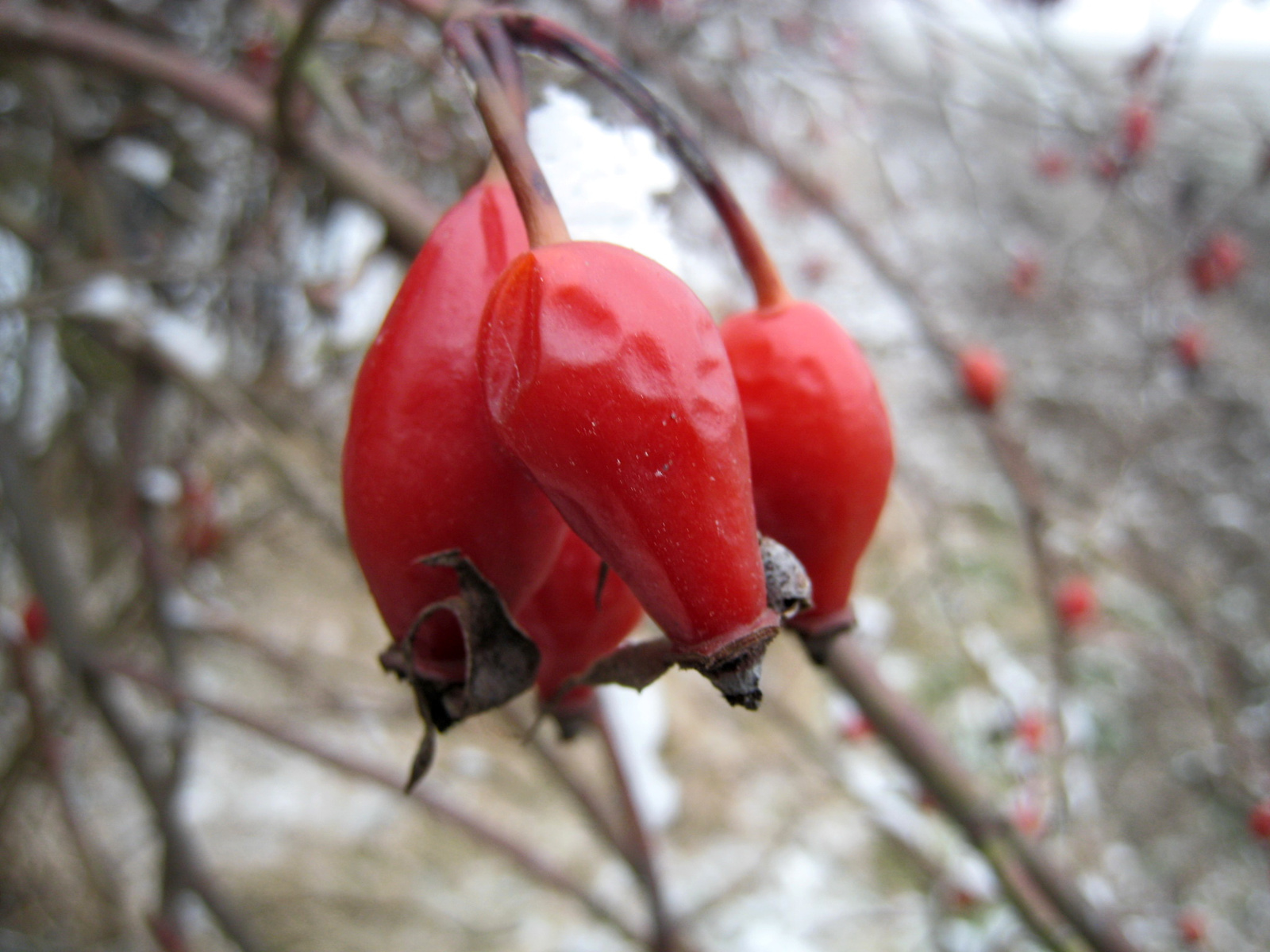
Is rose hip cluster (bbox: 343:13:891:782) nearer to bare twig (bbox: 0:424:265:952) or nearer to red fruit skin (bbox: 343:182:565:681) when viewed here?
red fruit skin (bbox: 343:182:565:681)

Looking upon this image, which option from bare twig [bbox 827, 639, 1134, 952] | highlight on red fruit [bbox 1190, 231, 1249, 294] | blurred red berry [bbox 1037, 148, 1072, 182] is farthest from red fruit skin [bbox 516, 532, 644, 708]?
blurred red berry [bbox 1037, 148, 1072, 182]

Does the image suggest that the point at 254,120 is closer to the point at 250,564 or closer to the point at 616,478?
the point at 616,478

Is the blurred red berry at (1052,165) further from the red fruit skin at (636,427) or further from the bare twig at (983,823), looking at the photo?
the red fruit skin at (636,427)

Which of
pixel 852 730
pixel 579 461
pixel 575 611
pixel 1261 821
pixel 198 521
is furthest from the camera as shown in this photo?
pixel 852 730

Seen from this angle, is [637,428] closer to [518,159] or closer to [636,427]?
[636,427]

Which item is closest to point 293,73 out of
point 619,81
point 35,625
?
point 619,81

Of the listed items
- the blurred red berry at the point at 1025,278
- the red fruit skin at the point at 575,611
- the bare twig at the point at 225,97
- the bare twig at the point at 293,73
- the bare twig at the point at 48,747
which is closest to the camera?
A: the red fruit skin at the point at 575,611

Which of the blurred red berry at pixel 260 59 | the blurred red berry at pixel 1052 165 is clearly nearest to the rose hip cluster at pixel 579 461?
the blurred red berry at pixel 260 59
